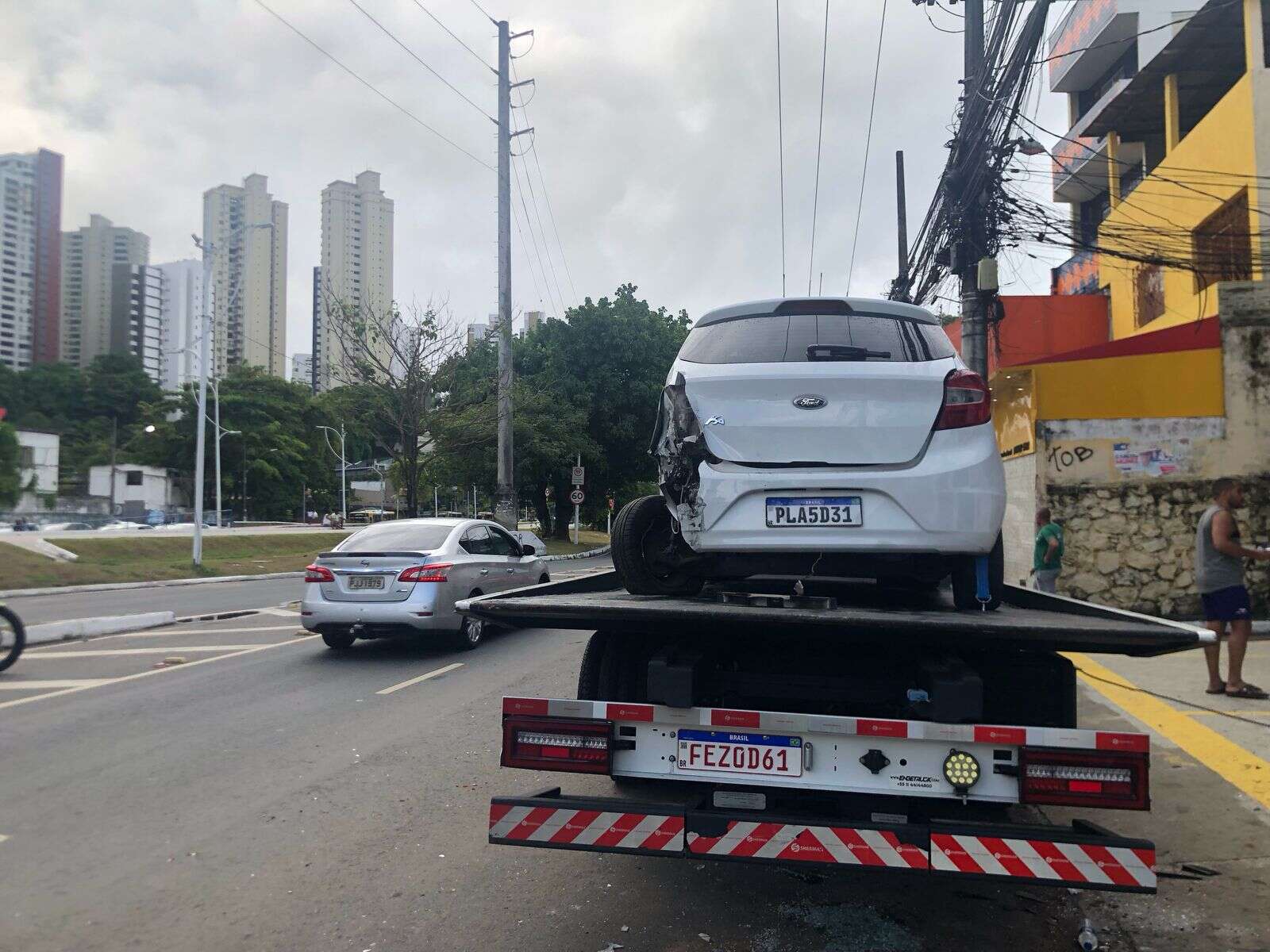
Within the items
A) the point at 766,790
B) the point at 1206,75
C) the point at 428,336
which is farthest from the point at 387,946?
the point at 1206,75

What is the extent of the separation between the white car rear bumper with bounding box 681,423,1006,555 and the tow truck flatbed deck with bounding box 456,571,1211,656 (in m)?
0.27

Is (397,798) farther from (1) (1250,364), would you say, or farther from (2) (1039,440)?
(1) (1250,364)

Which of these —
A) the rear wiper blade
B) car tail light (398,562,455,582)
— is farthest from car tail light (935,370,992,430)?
car tail light (398,562,455,582)

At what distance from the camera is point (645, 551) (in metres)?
4.30

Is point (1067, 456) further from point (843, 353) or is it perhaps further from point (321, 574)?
point (321, 574)

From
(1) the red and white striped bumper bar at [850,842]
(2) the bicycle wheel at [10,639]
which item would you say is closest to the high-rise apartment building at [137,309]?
(2) the bicycle wheel at [10,639]

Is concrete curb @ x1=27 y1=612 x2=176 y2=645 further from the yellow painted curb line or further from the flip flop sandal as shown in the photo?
the flip flop sandal

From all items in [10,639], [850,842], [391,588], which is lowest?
[10,639]

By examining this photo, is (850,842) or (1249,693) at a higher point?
(850,842)

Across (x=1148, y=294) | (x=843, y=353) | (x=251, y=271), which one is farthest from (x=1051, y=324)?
(x=251, y=271)

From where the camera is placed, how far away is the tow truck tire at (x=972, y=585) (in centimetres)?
386

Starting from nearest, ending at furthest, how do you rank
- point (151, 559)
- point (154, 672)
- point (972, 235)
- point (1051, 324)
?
point (154, 672)
point (972, 235)
point (1051, 324)
point (151, 559)

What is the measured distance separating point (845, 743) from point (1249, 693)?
18.1ft

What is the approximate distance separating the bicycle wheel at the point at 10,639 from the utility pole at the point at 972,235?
428 inches
